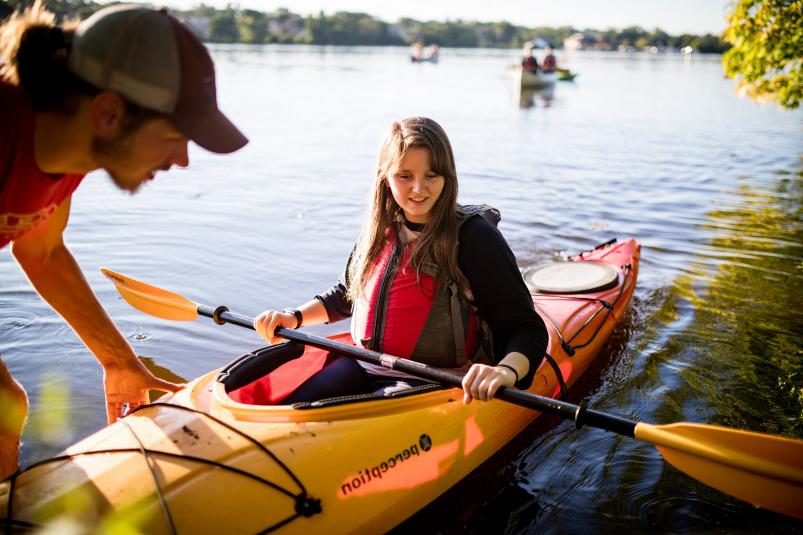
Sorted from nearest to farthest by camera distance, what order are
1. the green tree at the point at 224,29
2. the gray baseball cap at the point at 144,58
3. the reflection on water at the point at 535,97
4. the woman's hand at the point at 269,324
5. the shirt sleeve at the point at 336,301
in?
the gray baseball cap at the point at 144,58, the woman's hand at the point at 269,324, the shirt sleeve at the point at 336,301, the reflection on water at the point at 535,97, the green tree at the point at 224,29

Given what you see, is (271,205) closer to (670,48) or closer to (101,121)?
(101,121)

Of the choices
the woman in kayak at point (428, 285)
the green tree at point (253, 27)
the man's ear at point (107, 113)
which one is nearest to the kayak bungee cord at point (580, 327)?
the woman in kayak at point (428, 285)

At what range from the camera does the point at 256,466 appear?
7.07 feet

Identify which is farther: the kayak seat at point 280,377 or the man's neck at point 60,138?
the kayak seat at point 280,377

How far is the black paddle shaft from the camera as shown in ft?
7.41

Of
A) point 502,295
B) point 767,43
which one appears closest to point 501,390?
point 502,295

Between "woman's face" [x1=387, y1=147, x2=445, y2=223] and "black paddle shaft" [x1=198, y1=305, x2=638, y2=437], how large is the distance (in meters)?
0.59

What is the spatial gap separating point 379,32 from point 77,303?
91936mm

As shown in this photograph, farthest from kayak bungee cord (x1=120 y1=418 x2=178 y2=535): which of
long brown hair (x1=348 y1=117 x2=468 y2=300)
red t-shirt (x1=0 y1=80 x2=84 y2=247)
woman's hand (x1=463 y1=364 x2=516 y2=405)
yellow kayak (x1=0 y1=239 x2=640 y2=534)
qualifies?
long brown hair (x1=348 y1=117 x2=468 y2=300)

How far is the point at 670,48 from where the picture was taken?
11244cm

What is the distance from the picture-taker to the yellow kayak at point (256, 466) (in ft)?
6.41

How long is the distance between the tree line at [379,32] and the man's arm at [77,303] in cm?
5732

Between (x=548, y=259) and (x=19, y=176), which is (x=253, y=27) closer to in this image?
(x=548, y=259)

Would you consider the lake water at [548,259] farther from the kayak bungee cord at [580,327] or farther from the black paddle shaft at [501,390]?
the black paddle shaft at [501,390]
